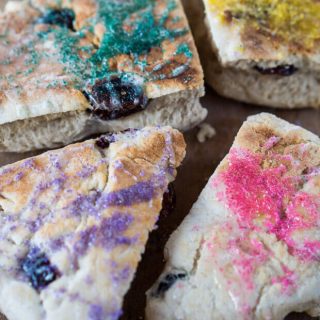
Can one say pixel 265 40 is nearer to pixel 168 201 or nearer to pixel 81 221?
pixel 168 201

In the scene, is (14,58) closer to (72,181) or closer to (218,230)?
(72,181)

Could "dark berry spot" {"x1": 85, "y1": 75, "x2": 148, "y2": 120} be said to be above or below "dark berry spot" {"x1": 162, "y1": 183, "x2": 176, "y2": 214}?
above

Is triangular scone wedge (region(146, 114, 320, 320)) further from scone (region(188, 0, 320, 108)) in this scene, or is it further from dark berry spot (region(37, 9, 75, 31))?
dark berry spot (region(37, 9, 75, 31))

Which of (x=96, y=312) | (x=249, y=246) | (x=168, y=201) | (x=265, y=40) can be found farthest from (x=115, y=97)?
(x=96, y=312)

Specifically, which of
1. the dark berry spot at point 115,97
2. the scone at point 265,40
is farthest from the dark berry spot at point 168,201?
the scone at point 265,40

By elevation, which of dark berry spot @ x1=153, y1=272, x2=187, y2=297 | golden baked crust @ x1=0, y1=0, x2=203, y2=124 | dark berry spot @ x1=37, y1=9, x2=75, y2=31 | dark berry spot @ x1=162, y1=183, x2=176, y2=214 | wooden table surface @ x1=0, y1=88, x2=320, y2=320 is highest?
dark berry spot @ x1=37, y1=9, x2=75, y2=31

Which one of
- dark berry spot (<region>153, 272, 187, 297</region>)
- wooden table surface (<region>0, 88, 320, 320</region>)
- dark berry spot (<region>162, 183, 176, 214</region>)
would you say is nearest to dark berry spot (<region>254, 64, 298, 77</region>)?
wooden table surface (<region>0, 88, 320, 320</region>)
